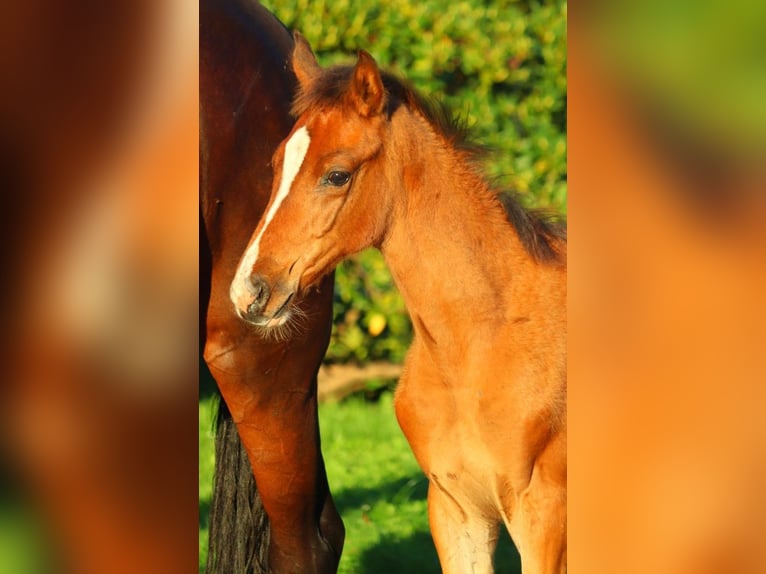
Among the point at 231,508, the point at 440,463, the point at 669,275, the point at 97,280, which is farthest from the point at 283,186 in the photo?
the point at 669,275

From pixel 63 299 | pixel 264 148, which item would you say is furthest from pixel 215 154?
pixel 63 299

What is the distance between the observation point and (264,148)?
149 inches

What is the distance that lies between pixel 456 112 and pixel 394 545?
149cm

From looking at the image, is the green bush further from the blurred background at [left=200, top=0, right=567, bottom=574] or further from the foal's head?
the foal's head

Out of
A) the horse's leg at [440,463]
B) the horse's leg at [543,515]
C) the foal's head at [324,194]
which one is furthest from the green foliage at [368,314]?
the horse's leg at [543,515]

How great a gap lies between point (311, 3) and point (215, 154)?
590 mm

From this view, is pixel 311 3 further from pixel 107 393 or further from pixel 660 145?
pixel 107 393

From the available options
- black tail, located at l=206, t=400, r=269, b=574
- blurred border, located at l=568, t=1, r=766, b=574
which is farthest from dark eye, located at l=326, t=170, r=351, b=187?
black tail, located at l=206, t=400, r=269, b=574

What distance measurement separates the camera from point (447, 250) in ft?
12.0

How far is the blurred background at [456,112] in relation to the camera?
12.4 ft

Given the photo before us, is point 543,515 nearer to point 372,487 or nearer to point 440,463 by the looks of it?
point 440,463

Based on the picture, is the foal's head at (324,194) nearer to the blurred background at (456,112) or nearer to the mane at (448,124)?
the mane at (448,124)

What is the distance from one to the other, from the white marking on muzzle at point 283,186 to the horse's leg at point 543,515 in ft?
3.59

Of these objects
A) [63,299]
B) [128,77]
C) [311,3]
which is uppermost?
[311,3]
